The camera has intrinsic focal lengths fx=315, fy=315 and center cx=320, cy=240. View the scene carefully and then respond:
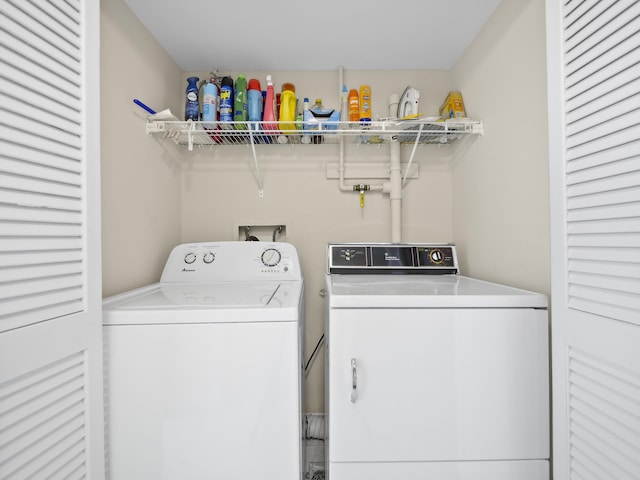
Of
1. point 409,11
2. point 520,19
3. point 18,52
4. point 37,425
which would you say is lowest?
point 37,425

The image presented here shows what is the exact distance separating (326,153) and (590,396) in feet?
5.90

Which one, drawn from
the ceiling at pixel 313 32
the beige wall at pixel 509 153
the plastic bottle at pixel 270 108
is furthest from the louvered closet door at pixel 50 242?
the beige wall at pixel 509 153

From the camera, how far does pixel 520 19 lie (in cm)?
139

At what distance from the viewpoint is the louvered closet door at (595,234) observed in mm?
737

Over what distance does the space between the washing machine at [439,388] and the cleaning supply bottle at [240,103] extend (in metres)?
1.29

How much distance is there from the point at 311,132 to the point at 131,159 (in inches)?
38.4

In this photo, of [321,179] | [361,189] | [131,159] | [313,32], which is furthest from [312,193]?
[131,159]

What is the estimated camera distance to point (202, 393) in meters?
1.04

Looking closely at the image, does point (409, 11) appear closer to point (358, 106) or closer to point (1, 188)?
point (358, 106)

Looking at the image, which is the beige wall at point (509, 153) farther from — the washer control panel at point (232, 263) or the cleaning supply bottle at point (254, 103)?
the cleaning supply bottle at point (254, 103)

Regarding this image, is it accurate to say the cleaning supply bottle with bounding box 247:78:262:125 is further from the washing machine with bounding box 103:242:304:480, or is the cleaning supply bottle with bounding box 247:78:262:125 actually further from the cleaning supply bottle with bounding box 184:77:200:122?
the washing machine with bounding box 103:242:304:480

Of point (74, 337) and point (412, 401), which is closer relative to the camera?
point (74, 337)

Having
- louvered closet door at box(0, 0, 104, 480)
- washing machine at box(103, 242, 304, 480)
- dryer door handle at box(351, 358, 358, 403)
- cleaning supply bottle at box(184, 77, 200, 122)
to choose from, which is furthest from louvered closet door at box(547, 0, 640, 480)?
cleaning supply bottle at box(184, 77, 200, 122)

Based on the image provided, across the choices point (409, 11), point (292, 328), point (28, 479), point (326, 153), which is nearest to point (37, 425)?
point (28, 479)
